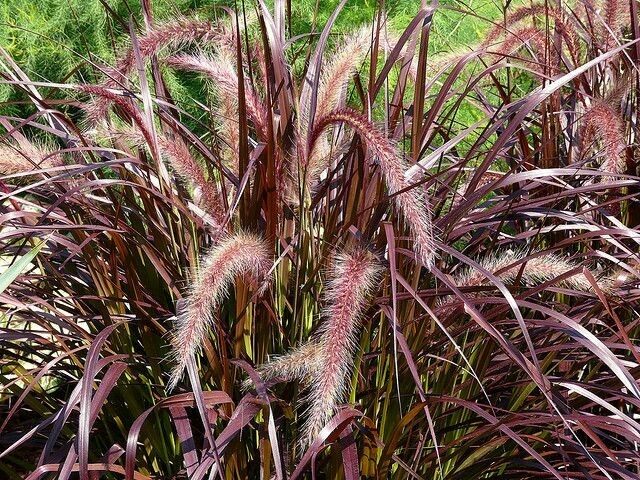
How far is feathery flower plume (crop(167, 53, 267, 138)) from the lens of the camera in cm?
196

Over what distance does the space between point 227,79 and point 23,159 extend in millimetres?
550

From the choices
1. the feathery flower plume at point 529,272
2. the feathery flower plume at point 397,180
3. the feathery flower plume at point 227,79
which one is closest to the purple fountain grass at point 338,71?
the feathery flower plume at point 227,79

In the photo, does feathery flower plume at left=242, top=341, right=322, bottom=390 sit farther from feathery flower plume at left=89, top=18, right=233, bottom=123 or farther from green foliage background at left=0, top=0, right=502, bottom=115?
green foliage background at left=0, top=0, right=502, bottom=115

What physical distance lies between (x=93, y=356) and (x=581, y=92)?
1608 mm

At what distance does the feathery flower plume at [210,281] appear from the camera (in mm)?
1564

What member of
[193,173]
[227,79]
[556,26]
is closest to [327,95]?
[227,79]

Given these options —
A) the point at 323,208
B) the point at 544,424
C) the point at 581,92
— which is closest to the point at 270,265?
the point at 323,208

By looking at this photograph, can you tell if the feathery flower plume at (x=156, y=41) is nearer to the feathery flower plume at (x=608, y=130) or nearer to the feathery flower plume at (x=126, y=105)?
the feathery flower plume at (x=126, y=105)

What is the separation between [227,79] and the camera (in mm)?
2072

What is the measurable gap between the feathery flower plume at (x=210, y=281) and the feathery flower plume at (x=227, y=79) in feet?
0.91

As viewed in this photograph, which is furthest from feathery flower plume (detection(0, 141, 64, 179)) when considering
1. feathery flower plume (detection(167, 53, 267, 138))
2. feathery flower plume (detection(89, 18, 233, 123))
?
feathery flower plume (detection(167, 53, 267, 138))

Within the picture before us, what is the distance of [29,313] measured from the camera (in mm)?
2289

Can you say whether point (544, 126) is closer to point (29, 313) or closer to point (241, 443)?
point (241, 443)

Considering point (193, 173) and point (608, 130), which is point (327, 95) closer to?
point (193, 173)
